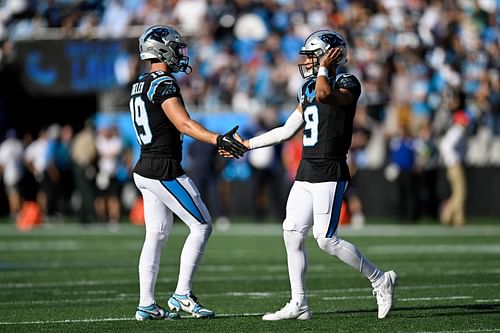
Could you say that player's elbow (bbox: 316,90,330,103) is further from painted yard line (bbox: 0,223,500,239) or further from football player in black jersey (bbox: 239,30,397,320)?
painted yard line (bbox: 0,223,500,239)

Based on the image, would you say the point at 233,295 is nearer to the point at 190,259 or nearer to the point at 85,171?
the point at 190,259

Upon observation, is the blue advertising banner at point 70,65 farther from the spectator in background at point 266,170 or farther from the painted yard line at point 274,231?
the painted yard line at point 274,231

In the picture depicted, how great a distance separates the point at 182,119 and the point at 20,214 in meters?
15.1

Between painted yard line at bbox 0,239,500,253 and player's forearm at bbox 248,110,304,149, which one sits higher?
player's forearm at bbox 248,110,304,149

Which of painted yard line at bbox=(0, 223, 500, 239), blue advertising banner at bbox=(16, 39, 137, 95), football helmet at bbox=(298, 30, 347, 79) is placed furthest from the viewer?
blue advertising banner at bbox=(16, 39, 137, 95)

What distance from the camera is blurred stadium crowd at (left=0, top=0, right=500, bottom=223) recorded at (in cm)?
2220

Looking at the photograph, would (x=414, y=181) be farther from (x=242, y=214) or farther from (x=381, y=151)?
(x=242, y=214)

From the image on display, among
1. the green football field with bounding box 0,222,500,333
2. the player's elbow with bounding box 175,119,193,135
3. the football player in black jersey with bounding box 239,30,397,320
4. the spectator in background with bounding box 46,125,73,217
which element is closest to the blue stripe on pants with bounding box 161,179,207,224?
the player's elbow with bounding box 175,119,193,135

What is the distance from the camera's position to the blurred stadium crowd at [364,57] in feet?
72.8

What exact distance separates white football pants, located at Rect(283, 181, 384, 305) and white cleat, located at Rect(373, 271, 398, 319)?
3.1 inches

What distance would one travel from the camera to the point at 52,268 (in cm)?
1316

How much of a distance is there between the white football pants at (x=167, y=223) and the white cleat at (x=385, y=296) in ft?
4.14

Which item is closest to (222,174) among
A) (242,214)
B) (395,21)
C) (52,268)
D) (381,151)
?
(242,214)

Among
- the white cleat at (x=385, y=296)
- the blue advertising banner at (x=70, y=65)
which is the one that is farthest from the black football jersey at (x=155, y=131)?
the blue advertising banner at (x=70, y=65)
